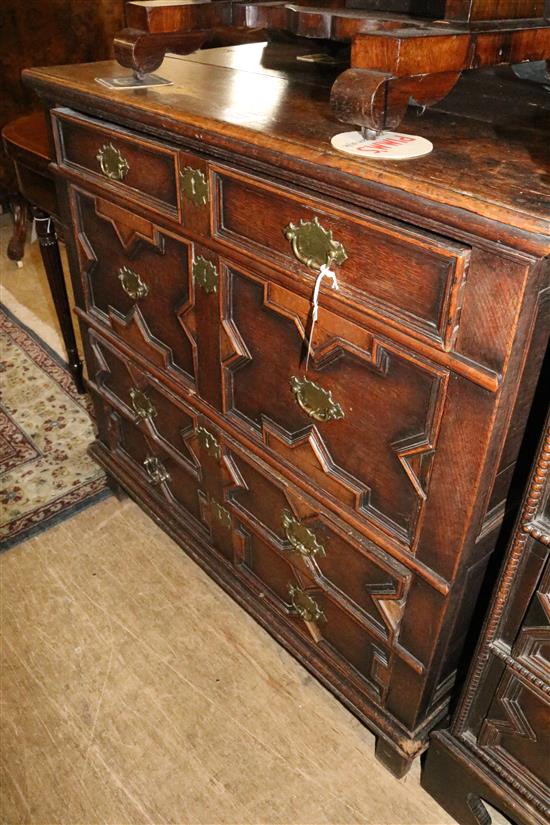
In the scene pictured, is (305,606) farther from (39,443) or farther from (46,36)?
(46,36)

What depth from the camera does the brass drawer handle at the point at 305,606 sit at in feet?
3.87

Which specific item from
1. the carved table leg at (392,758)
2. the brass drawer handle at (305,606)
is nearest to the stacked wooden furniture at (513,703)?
the carved table leg at (392,758)

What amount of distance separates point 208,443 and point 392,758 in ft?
2.08

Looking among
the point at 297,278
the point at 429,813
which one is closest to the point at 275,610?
the point at 429,813

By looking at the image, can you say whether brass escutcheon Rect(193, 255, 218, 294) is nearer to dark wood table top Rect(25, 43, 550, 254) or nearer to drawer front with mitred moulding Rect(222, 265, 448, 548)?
drawer front with mitred moulding Rect(222, 265, 448, 548)

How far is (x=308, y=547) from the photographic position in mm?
1108

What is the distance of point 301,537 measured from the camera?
3.65 ft

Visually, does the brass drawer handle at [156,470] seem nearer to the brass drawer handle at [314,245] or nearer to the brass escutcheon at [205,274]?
the brass escutcheon at [205,274]

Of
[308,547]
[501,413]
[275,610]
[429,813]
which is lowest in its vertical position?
[429,813]

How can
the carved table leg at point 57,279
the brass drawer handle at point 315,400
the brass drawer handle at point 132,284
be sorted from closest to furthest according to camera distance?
the brass drawer handle at point 315,400, the brass drawer handle at point 132,284, the carved table leg at point 57,279

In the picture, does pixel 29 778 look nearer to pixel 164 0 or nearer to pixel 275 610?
pixel 275 610

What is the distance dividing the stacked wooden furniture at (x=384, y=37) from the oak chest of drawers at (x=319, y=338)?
0.21 feet

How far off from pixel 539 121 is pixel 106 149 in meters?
0.67

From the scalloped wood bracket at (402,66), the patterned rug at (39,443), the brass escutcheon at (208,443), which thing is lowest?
the patterned rug at (39,443)
